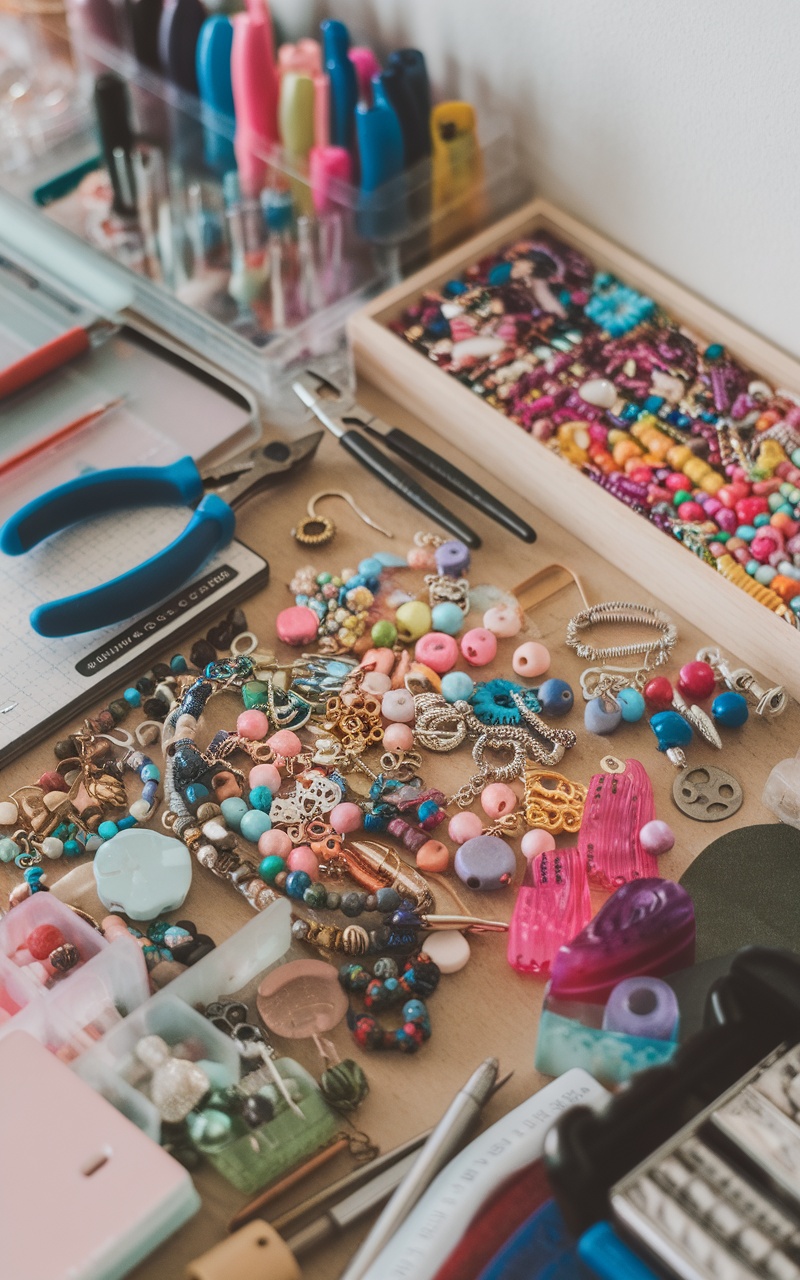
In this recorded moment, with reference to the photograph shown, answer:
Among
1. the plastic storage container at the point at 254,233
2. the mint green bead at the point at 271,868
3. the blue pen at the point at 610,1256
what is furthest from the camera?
the plastic storage container at the point at 254,233

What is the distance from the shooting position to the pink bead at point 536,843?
34.5 inches

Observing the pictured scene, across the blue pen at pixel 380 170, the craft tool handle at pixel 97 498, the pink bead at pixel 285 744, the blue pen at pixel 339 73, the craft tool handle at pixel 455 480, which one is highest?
the blue pen at pixel 339 73

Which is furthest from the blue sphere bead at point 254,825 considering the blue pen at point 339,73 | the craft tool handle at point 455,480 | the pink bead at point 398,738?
the blue pen at point 339,73

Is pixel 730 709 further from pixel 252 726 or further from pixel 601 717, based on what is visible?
pixel 252 726

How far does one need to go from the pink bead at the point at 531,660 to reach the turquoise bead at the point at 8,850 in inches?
15.8

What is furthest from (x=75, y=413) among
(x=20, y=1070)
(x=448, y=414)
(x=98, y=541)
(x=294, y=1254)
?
(x=294, y=1254)

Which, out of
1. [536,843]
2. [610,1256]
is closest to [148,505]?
[536,843]

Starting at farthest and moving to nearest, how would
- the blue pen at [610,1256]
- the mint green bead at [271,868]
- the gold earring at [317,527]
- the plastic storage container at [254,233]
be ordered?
the plastic storage container at [254,233] < the gold earring at [317,527] < the mint green bead at [271,868] < the blue pen at [610,1256]

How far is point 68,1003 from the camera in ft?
2.53

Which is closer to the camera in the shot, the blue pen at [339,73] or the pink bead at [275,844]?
the pink bead at [275,844]

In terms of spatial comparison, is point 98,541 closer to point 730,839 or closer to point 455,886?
→ point 455,886

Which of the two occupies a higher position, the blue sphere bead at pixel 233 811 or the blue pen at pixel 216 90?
the blue pen at pixel 216 90

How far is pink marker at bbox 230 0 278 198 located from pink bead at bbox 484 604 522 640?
55 centimetres

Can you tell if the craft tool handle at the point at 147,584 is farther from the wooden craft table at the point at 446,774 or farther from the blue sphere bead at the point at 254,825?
the blue sphere bead at the point at 254,825
